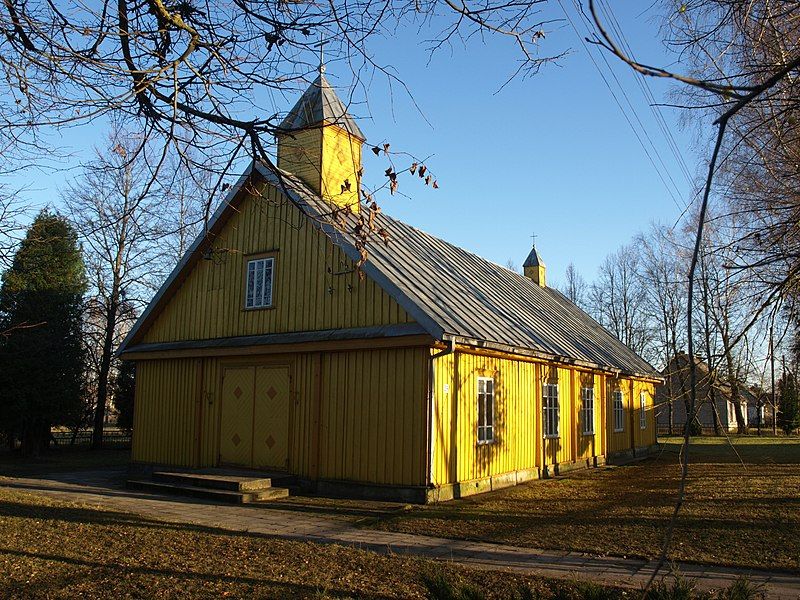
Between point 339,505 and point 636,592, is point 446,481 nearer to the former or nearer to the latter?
point 339,505

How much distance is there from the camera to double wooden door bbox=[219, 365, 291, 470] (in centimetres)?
1453

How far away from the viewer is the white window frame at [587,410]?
739 inches

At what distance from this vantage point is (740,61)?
6352 millimetres

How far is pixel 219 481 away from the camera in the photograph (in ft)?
43.1

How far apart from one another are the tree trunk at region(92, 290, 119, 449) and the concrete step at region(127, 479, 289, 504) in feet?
53.2

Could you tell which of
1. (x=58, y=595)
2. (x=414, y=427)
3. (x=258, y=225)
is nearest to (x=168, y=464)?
(x=258, y=225)

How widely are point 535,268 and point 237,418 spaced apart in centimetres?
1602

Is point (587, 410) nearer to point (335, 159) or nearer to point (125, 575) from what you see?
point (335, 159)

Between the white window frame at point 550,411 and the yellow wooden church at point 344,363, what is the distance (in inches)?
2.6

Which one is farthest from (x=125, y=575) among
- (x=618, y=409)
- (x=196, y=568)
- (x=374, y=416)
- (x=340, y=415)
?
(x=618, y=409)

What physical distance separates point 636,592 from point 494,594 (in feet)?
3.98

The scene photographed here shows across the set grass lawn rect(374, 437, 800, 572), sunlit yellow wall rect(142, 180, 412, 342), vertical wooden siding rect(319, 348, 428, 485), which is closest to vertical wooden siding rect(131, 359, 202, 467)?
sunlit yellow wall rect(142, 180, 412, 342)

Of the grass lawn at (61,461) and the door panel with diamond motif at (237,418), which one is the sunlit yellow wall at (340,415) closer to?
the door panel with diamond motif at (237,418)

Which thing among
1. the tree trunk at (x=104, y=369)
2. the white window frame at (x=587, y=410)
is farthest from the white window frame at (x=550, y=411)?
the tree trunk at (x=104, y=369)
